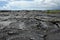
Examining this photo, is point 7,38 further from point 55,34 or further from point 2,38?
point 55,34

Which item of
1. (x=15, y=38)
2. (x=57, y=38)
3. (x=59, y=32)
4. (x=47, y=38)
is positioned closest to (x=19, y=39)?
(x=15, y=38)

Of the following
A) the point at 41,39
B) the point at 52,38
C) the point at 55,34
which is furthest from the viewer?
the point at 55,34

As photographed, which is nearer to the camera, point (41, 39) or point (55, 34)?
point (41, 39)

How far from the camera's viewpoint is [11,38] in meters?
6.37

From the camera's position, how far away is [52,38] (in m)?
6.54

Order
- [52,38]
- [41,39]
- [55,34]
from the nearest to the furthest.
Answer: [41,39]
[52,38]
[55,34]

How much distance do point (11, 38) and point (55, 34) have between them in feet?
6.87

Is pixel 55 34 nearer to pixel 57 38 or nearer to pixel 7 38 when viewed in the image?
pixel 57 38

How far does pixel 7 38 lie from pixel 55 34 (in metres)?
2.24

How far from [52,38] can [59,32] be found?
1084 mm

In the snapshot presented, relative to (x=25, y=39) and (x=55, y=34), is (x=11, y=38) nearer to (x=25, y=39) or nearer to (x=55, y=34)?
(x=25, y=39)

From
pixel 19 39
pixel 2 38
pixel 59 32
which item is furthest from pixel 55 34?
pixel 2 38

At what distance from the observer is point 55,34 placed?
23.6 ft

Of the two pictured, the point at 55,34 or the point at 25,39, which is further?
the point at 55,34
